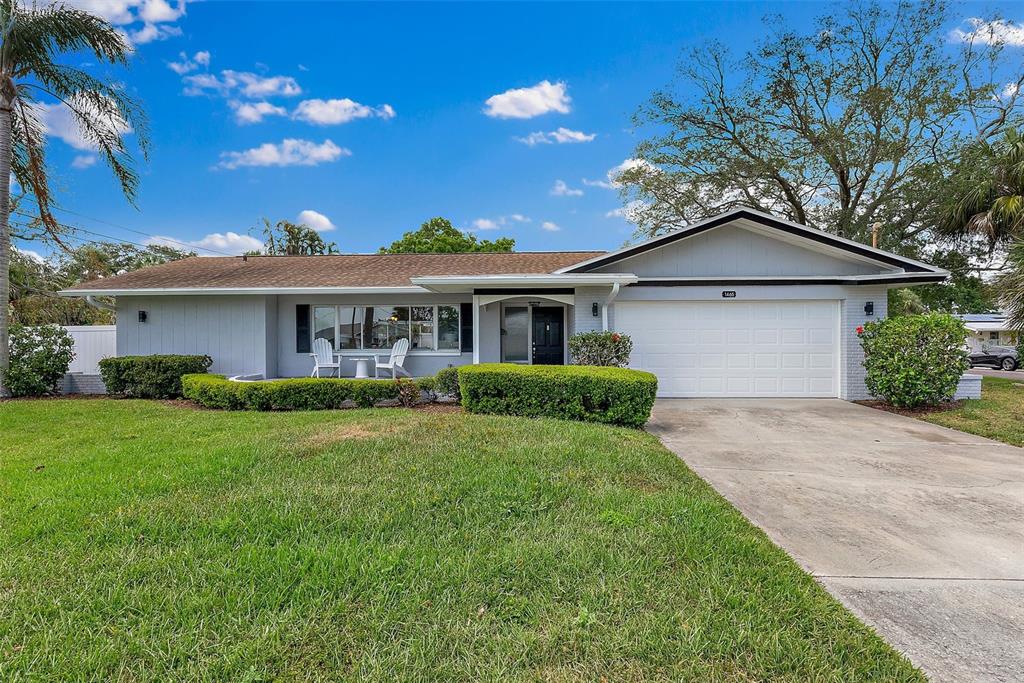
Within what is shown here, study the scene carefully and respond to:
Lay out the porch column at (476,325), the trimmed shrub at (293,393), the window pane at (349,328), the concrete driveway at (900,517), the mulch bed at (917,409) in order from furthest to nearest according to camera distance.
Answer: the window pane at (349,328) → the porch column at (476,325) → the mulch bed at (917,409) → the trimmed shrub at (293,393) → the concrete driveway at (900,517)

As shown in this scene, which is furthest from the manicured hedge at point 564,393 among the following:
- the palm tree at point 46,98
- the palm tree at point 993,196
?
the palm tree at point 993,196

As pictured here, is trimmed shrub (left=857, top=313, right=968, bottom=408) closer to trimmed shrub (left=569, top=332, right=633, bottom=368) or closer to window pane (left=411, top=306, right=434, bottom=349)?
trimmed shrub (left=569, top=332, right=633, bottom=368)

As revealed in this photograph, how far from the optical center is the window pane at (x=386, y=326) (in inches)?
462

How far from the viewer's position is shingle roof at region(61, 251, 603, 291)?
440 inches

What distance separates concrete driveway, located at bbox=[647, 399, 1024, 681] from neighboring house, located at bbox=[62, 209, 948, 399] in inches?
113

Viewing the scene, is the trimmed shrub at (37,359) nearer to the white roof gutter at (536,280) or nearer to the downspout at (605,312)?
the white roof gutter at (536,280)

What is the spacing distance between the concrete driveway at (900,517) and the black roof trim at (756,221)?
157 inches

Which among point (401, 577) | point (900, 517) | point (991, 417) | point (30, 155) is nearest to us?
point (401, 577)

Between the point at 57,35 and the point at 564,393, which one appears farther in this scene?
the point at 57,35

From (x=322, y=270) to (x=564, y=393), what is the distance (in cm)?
837

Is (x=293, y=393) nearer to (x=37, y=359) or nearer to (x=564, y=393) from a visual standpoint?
(x=564, y=393)

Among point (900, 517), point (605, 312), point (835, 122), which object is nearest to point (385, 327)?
point (605, 312)

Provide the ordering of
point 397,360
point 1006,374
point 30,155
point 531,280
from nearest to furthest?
point 531,280, point 30,155, point 397,360, point 1006,374

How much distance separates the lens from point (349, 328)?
11789mm
